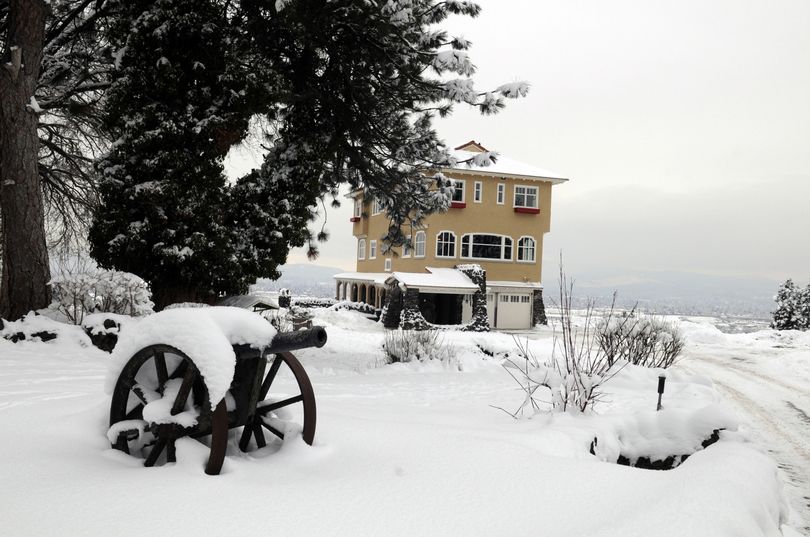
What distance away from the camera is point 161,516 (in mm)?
3223

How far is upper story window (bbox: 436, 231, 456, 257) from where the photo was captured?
31000mm

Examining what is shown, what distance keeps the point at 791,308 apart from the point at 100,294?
3480cm

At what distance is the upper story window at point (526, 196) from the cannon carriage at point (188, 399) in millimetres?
29179

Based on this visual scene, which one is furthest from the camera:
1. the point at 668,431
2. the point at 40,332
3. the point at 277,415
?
the point at 40,332

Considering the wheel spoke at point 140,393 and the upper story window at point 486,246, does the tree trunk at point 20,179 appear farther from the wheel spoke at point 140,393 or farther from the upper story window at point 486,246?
the upper story window at point 486,246

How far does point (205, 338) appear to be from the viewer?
384cm

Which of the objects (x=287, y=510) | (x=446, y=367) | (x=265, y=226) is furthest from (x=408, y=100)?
(x=287, y=510)

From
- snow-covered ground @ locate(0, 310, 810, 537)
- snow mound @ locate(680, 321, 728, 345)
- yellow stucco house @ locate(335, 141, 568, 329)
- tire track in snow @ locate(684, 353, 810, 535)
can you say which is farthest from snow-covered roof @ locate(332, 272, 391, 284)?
snow-covered ground @ locate(0, 310, 810, 537)

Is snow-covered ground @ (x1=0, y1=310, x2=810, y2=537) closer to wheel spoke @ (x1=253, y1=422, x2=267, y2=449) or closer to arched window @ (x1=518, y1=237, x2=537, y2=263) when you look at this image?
wheel spoke @ (x1=253, y1=422, x2=267, y2=449)

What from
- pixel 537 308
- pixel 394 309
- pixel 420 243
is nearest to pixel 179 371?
pixel 394 309

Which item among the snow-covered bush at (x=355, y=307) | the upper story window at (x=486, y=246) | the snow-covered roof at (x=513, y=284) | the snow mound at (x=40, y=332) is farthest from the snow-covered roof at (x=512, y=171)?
the snow mound at (x=40, y=332)

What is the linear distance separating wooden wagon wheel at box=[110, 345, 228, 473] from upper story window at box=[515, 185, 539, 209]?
29703 millimetres

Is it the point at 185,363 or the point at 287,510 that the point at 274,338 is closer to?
the point at 185,363

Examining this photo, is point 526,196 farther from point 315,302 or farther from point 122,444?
point 122,444
